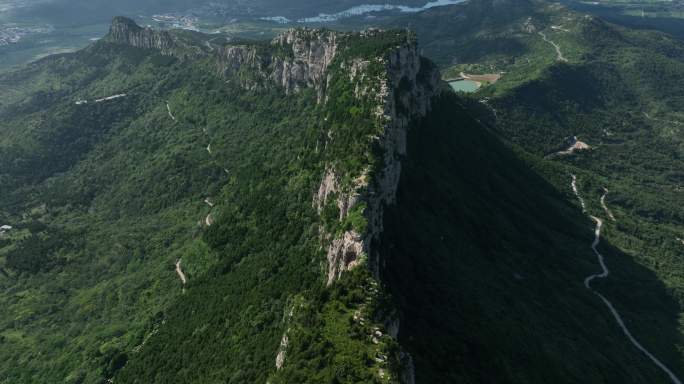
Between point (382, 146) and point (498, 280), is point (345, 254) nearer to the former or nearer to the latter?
point (382, 146)

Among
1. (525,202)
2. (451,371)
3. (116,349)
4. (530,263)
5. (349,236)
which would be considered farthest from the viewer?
(525,202)

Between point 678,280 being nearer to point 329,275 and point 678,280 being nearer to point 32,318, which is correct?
point 329,275

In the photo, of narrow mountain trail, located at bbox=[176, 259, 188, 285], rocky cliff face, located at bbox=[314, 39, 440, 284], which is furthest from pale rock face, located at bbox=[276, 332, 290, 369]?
narrow mountain trail, located at bbox=[176, 259, 188, 285]

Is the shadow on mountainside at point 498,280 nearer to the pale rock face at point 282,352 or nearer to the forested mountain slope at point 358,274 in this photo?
the forested mountain slope at point 358,274

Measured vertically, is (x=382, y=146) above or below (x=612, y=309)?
above

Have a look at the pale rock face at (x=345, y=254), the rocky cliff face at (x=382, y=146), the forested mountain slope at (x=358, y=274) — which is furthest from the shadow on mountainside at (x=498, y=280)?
the pale rock face at (x=345, y=254)

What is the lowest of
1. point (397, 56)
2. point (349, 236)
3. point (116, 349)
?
point (116, 349)

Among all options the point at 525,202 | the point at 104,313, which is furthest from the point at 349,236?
the point at 525,202

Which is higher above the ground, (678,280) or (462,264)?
(462,264)

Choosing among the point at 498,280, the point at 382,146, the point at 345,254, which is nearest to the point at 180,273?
the point at 382,146
